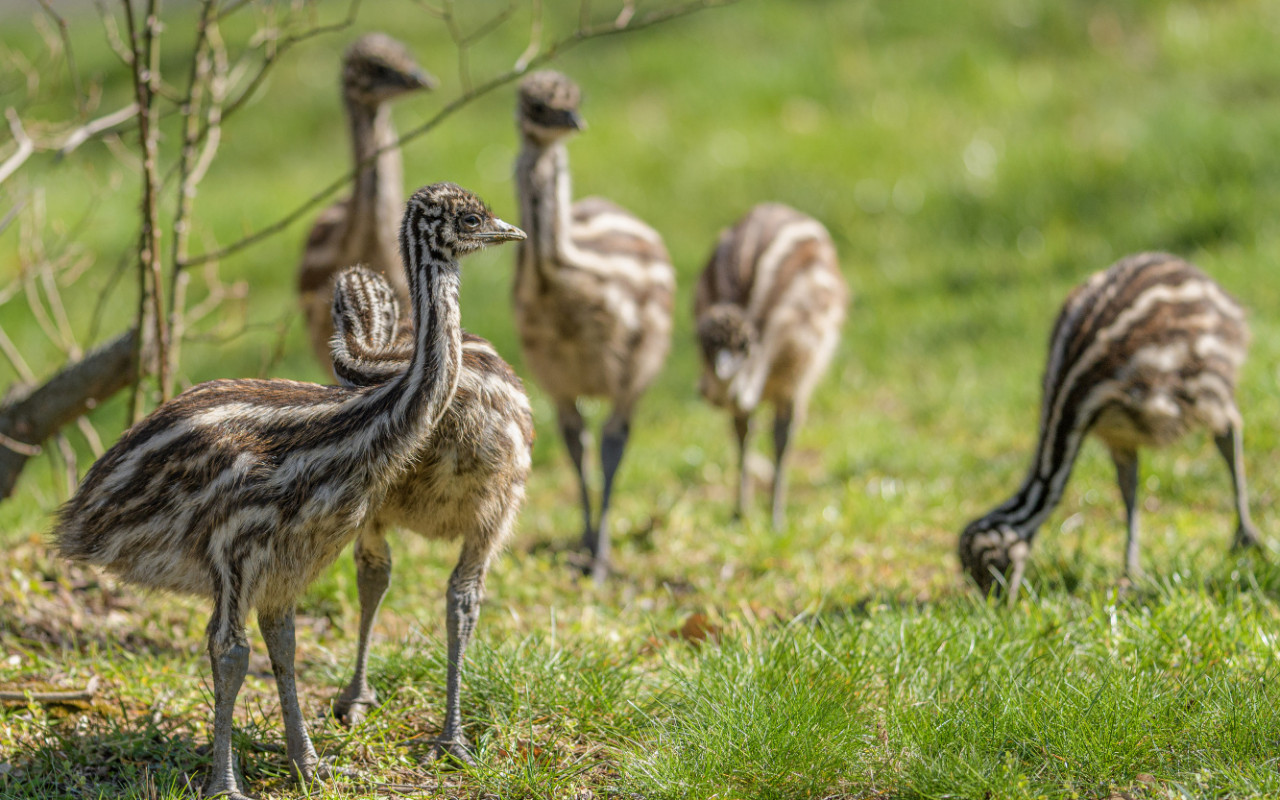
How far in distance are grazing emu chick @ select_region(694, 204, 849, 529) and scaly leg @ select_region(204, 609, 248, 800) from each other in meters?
3.83

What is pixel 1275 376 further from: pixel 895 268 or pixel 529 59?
pixel 529 59

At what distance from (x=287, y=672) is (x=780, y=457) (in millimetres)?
4485

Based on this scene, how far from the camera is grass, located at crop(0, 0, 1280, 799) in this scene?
4.37m

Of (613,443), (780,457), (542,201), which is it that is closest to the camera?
(542,201)

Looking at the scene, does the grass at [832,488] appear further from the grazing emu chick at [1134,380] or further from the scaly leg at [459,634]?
the grazing emu chick at [1134,380]

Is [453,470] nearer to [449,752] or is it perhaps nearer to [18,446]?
[449,752]

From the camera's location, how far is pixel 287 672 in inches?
168

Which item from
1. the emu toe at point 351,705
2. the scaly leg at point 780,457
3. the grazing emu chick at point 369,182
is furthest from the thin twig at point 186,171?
the scaly leg at point 780,457

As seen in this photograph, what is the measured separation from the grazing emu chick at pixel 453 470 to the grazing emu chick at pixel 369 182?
2.64m

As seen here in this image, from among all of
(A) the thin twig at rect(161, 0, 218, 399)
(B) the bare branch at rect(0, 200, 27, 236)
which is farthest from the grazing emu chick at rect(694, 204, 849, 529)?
(B) the bare branch at rect(0, 200, 27, 236)

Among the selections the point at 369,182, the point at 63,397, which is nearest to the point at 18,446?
the point at 63,397

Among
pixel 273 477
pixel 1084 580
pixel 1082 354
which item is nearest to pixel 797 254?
pixel 1082 354

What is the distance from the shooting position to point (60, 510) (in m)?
4.31

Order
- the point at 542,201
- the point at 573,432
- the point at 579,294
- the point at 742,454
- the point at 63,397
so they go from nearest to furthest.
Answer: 1. the point at 63,397
2. the point at 542,201
3. the point at 579,294
4. the point at 573,432
5. the point at 742,454
